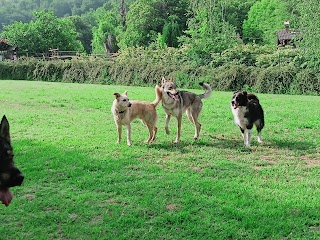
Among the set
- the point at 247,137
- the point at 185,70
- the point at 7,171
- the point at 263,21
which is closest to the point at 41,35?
the point at 263,21

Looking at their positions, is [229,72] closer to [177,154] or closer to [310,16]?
[310,16]

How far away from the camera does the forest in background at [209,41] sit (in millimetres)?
22141

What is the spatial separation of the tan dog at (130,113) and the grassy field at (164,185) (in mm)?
353

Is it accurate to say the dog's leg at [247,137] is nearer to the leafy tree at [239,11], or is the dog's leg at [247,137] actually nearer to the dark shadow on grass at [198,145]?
the dark shadow on grass at [198,145]

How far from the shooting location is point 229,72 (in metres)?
24.2

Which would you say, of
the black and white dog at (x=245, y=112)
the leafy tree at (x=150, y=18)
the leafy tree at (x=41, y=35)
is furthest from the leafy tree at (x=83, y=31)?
the black and white dog at (x=245, y=112)

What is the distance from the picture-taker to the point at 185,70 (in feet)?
85.7

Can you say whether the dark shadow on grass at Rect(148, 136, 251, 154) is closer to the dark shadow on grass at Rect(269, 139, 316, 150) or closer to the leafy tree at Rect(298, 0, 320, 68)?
the dark shadow on grass at Rect(269, 139, 316, 150)

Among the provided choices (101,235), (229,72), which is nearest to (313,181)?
(101,235)

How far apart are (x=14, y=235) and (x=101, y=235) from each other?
0.90 metres

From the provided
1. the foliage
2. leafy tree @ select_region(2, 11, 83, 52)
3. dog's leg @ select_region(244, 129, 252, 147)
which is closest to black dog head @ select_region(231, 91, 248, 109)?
dog's leg @ select_region(244, 129, 252, 147)

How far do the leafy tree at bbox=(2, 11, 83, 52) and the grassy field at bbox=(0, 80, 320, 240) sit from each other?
46.0 m

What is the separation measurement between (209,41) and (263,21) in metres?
26.8

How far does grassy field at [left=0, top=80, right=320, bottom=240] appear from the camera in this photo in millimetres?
4410
